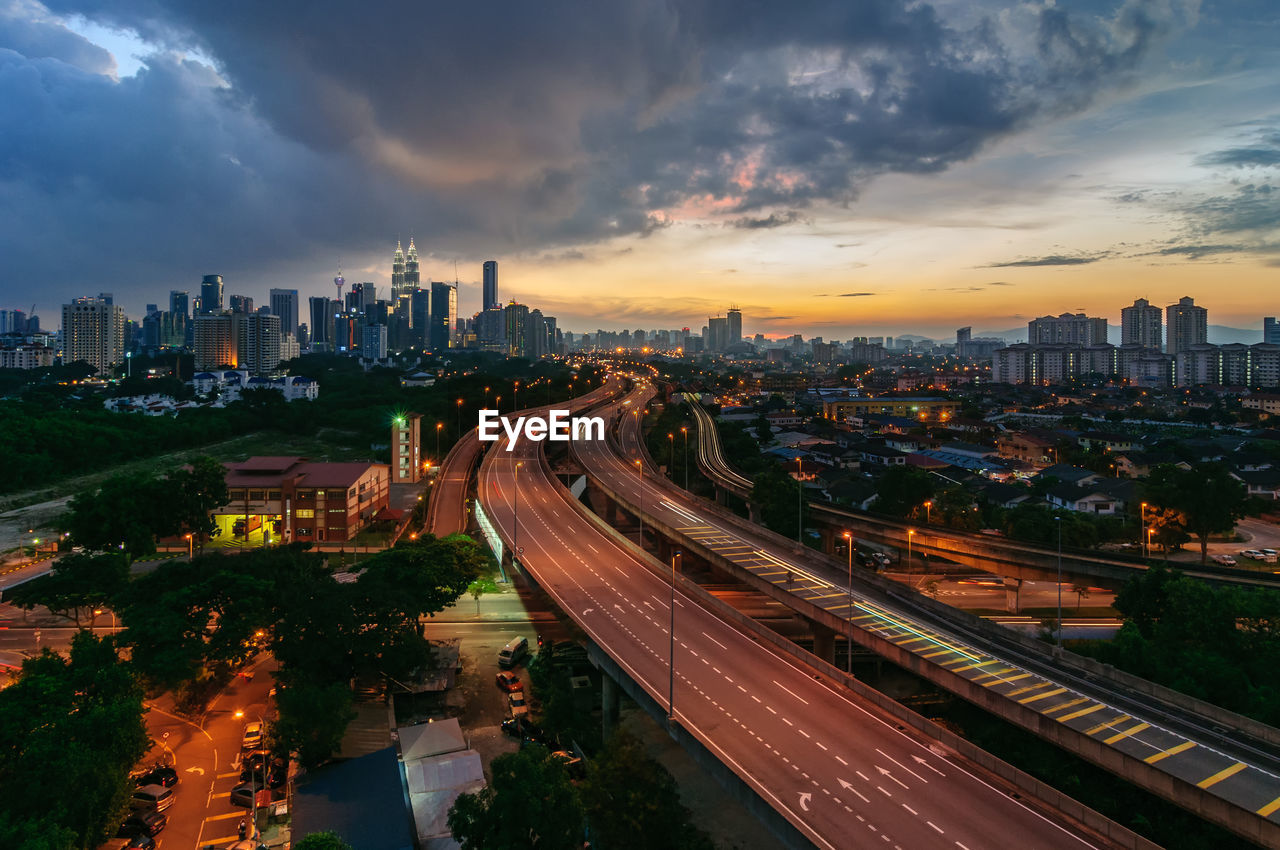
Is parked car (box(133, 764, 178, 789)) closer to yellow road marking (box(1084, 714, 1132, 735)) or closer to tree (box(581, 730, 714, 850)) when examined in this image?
tree (box(581, 730, 714, 850))

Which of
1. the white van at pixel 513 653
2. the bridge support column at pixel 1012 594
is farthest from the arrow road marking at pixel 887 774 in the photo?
the bridge support column at pixel 1012 594

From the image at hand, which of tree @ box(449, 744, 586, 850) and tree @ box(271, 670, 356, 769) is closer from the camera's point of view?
tree @ box(449, 744, 586, 850)

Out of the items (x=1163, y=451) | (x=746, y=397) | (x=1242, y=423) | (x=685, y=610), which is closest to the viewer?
(x=685, y=610)

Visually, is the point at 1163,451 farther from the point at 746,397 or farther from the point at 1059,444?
the point at 746,397

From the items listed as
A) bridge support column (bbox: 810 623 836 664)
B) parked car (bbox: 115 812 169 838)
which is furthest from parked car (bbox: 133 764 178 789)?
bridge support column (bbox: 810 623 836 664)

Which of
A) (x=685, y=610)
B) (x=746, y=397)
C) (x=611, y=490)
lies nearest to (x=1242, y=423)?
(x=746, y=397)

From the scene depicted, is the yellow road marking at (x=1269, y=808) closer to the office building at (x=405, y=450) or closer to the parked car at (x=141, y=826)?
the parked car at (x=141, y=826)
